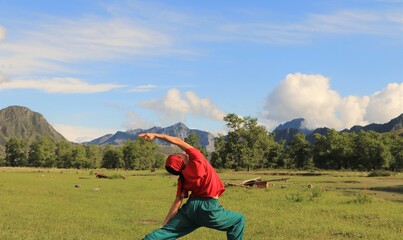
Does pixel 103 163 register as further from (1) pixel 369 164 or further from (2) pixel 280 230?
(2) pixel 280 230

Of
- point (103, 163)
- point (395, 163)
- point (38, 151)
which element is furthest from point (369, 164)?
point (38, 151)

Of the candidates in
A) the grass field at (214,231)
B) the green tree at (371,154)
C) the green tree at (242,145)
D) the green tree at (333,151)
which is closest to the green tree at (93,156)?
the green tree at (242,145)

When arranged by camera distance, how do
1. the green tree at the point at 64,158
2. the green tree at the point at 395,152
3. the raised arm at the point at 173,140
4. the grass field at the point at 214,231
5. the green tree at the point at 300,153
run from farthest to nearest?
1. the green tree at the point at 64,158
2. the green tree at the point at 300,153
3. the green tree at the point at 395,152
4. the grass field at the point at 214,231
5. the raised arm at the point at 173,140

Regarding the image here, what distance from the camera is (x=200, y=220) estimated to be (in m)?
8.01

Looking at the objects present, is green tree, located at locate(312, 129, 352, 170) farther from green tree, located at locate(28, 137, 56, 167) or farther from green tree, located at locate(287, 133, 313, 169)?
green tree, located at locate(28, 137, 56, 167)

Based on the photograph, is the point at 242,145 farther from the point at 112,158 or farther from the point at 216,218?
the point at 216,218

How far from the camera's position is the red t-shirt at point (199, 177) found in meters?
7.73

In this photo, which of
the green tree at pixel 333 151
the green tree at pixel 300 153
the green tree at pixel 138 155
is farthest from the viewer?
the green tree at pixel 138 155

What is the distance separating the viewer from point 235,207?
22016 millimetres

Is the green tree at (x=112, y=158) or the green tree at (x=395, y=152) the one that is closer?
the green tree at (x=395, y=152)

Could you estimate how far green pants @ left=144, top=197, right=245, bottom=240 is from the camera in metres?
7.90

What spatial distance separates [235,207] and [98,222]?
7820 mm

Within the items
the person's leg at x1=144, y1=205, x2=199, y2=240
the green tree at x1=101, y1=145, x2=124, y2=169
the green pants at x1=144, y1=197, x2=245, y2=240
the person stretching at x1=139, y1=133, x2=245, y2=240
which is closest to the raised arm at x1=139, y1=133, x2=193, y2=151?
the person stretching at x1=139, y1=133, x2=245, y2=240

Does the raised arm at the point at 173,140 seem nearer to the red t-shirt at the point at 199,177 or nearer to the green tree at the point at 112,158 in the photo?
the red t-shirt at the point at 199,177
